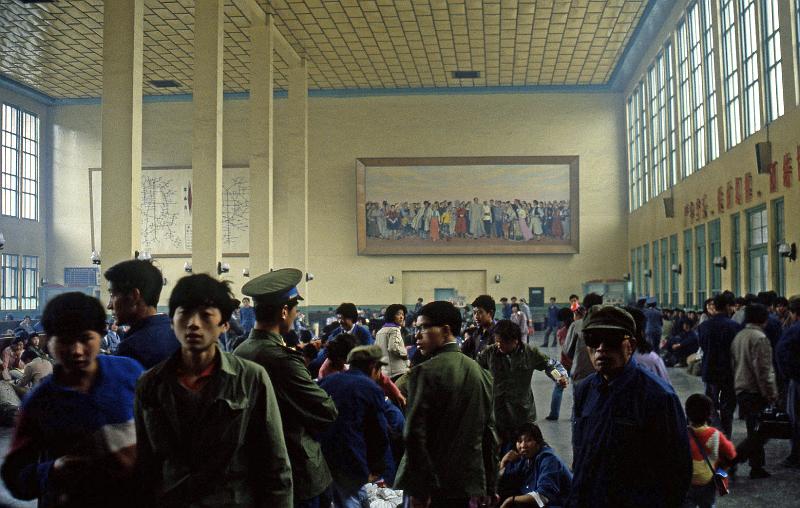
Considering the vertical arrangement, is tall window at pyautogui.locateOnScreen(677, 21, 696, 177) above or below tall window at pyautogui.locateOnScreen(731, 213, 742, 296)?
above

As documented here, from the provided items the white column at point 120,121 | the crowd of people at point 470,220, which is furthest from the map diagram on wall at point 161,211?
the white column at point 120,121

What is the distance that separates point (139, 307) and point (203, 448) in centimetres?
106

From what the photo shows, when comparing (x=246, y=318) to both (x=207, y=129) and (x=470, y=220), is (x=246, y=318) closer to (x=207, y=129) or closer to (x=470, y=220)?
(x=207, y=129)

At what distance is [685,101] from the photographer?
23.9m

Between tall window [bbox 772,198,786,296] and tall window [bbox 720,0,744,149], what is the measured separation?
2825mm

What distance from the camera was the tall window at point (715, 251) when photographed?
2077 cm

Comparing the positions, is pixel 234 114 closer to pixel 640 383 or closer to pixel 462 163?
pixel 462 163

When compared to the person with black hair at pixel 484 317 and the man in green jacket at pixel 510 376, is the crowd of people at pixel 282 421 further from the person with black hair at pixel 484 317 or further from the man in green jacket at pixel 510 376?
the person with black hair at pixel 484 317

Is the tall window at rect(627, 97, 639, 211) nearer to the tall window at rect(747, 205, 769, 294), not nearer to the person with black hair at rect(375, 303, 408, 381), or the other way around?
the tall window at rect(747, 205, 769, 294)

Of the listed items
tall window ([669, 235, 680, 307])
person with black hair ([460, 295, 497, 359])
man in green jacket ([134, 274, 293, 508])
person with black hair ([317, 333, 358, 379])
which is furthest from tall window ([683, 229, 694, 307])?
man in green jacket ([134, 274, 293, 508])

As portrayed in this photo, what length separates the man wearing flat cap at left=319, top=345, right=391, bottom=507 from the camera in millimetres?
5164

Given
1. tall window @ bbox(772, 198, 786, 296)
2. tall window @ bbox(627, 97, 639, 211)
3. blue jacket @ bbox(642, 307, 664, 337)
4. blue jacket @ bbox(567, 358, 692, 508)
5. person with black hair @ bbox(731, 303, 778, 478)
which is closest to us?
blue jacket @ bbox(567, 358, 692, 508)

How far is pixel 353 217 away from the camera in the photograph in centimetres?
3403

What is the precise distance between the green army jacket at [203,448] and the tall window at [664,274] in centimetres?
2537
